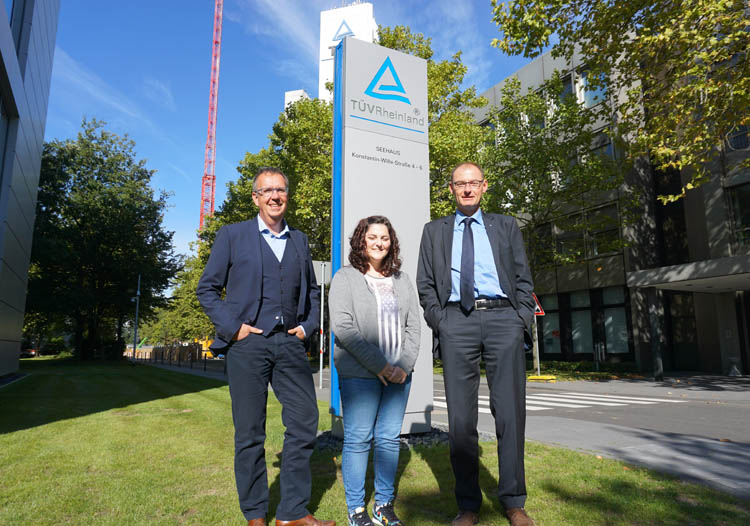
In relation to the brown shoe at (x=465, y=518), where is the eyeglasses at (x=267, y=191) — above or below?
above

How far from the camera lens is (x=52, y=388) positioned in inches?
524

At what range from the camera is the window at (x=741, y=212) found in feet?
57.9

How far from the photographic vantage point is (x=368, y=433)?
304 centimetres

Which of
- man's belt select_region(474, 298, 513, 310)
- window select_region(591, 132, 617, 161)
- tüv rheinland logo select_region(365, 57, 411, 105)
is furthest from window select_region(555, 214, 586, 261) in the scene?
man's belt select_region(474, 298, 513, 310)

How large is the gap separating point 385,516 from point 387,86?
15.3 ft

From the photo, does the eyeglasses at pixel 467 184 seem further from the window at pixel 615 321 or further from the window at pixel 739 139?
the window at pixel 615 321

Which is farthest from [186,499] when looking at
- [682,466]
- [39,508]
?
[682,466]

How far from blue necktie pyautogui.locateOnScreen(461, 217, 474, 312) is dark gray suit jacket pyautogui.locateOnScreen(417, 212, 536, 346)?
0.10m

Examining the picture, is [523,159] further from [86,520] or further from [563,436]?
[86,520]

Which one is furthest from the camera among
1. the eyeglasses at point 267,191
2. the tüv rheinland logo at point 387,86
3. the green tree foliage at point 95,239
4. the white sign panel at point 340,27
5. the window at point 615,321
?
the white sign panel at point 340,27

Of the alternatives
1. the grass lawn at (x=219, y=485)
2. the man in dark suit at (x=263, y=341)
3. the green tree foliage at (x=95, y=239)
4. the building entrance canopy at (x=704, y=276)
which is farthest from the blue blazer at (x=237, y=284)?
the green tree foliage at (x=95, y=239)

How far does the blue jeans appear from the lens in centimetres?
299

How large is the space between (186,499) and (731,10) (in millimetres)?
13253

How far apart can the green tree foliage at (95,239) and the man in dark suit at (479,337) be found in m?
32.4
